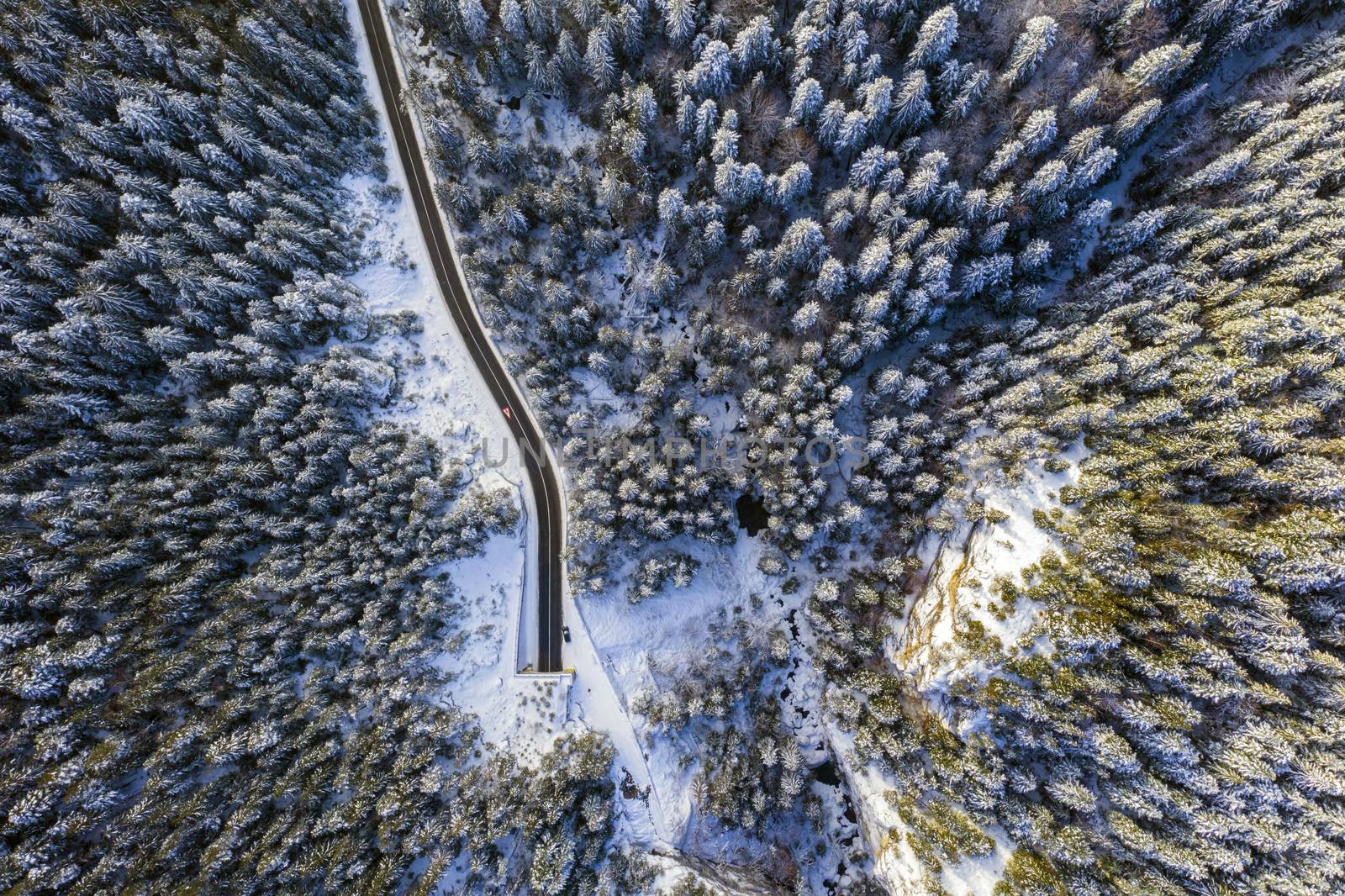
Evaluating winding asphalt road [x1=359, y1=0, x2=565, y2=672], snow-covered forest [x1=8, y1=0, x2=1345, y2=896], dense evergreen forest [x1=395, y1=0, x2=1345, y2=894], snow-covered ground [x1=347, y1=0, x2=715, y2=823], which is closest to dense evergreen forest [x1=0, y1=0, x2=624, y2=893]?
snow-covered forest [x1=8, y1=0, x2=1345, y2=896]

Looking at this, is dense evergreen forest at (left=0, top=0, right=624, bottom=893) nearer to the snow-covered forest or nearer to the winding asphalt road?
the snow-covered forest

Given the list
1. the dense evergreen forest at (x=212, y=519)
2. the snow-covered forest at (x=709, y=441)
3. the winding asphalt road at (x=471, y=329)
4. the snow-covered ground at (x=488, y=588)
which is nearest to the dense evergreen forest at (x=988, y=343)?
the snow-covered forest at (x=709, y=441)

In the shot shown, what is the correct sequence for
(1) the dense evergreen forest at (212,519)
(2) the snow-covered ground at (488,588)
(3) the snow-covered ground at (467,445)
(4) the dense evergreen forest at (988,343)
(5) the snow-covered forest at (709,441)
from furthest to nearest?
(3) the snow-covered ground at (467,445), (2) the snow-covered ground at (488,588), (1) the dense evergreen forest at (212,519), (5) the snow-covered forest at (709,441), (4) the dense evergreen forest at (988,343)

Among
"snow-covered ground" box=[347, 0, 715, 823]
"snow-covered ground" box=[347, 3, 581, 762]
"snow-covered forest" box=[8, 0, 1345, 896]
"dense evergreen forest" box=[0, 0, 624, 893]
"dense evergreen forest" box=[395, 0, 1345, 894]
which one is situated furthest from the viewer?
"snow-covered ground" box=[347, 3, 581, 762]

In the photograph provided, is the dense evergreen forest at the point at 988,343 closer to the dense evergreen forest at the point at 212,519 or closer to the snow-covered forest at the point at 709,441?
the snow-covered forest at the point at 709,441

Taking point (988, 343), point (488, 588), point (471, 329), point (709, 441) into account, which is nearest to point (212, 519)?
point (488, 588)

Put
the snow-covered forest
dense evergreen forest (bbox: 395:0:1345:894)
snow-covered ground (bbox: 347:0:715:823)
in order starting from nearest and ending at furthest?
dense evergreen forest (bbox: 395:0:1345:894)
the snow-covered forest
snow-covered ground (bbox: 347:0:715:823)

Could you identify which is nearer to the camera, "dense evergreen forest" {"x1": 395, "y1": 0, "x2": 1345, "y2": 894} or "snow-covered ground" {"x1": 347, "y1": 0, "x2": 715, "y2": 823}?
"dense evergreen forest" {"x1": 395, "y1": 0, "x2": 1345, "y2": 894}

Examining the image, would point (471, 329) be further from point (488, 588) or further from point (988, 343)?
point (988, 343)
